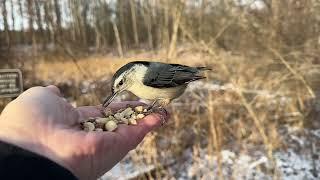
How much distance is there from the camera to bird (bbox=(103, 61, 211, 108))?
Answer: 1524 mm

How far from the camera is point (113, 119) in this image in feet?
4.42

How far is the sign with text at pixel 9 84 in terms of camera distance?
261 cm

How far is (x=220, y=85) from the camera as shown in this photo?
4.36 meters

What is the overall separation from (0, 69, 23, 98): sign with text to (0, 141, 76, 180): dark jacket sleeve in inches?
76.8

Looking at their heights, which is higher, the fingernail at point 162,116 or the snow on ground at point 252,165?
the fingernail at point 162,116

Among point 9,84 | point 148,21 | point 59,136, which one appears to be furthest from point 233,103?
point 59,136

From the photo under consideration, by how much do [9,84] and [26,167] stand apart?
2058mm

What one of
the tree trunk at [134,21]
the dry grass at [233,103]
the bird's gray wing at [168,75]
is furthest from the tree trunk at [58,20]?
the bird's gray wing at [168,75]

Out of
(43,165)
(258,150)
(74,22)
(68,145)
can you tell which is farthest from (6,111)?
(74,22)

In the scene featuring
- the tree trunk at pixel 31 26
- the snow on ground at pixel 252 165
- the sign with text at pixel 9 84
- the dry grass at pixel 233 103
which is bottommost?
the snow on ground at pixel 252 165

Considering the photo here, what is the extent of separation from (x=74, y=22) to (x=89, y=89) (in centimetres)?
142

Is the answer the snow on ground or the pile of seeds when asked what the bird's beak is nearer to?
the pile of seeds

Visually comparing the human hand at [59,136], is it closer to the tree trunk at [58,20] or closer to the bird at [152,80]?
the bird at [152,80]

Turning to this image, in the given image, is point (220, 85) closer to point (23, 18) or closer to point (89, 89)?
point (89, 89)
